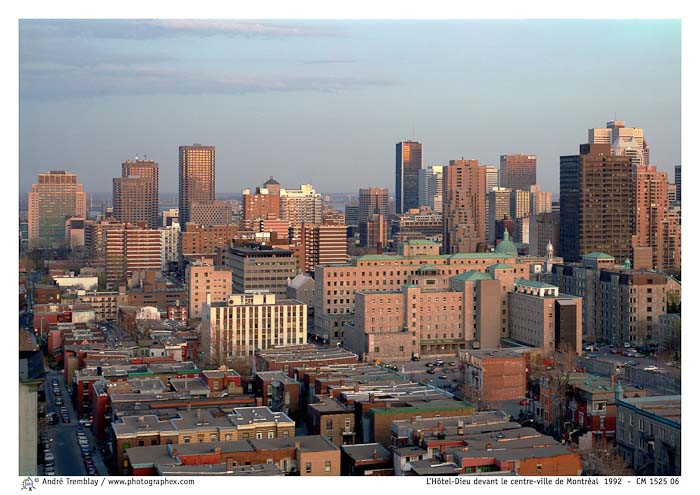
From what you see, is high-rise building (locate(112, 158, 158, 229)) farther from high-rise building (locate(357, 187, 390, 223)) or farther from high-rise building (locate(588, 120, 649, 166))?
Result: high-rise building (locate(588, 120, 649, 166))

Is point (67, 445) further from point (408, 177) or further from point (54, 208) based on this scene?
point (408, 177)

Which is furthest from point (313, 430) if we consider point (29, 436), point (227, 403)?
point (29, 436)

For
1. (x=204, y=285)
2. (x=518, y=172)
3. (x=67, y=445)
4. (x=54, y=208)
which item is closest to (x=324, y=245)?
(x=54, y=208)

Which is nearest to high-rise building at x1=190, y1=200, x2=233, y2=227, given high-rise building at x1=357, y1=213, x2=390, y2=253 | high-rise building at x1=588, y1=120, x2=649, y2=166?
high-rise building at x1=357, y1=213, x2=390, y2=253

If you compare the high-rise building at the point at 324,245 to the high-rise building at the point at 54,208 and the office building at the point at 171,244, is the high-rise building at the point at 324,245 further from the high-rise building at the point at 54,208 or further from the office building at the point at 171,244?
the high-rise building at the point at 54,208

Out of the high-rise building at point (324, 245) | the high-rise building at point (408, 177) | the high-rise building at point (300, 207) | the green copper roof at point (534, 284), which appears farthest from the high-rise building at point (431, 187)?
the green copper roof at point (534, 284)

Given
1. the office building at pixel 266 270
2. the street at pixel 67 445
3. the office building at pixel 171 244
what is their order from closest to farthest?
1. the street at pixel 67 445
2. the office building at pixel 266 270
3. the office building at pixel 171 244

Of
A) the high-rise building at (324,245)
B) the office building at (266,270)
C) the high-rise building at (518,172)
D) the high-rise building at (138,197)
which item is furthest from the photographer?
the high-rise building at (518,172)
